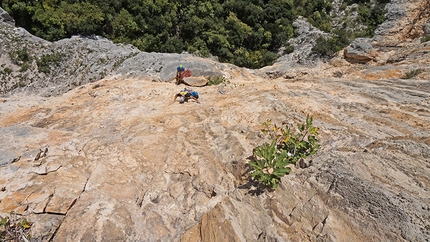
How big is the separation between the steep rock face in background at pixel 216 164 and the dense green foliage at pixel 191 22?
11.2 metres

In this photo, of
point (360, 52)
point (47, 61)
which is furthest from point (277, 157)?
point (47, 61)

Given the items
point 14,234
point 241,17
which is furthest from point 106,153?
A: point 241,17

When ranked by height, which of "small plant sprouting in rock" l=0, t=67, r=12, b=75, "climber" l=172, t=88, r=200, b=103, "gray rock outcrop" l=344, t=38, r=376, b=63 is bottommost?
"small plant sprouting in rock" l=0, t=67, r=12, b=75

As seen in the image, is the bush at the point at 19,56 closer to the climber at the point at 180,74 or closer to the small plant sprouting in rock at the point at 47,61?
the small plant sprouting in rock at the point at 47,61

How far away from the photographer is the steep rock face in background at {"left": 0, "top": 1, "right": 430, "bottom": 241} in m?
4.57

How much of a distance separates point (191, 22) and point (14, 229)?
70.4ft

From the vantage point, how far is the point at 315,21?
24188mm

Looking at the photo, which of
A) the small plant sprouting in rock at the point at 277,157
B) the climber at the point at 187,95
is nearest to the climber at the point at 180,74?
the climber at the point at 187,95

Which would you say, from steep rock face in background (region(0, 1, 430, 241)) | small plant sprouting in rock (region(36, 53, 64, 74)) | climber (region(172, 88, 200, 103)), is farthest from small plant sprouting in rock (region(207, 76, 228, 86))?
small plant sprouting in rock (region(36, 53, 64, 74))

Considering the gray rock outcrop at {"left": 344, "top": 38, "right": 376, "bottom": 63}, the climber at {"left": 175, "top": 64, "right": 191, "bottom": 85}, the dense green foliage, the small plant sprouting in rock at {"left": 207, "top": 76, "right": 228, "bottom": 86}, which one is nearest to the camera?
the climber at {"left": 175, "top": 64, "right": 191, "bottom": 85}

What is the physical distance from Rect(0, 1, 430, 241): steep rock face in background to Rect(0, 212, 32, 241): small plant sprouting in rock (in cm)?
14

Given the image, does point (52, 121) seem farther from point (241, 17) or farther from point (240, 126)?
point (241, 17)

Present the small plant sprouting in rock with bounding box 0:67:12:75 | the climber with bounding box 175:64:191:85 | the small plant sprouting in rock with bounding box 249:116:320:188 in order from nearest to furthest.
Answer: the small plant sprouting in rock with bounding box 249:116:320:188 → the climber with bounding box 175:64:191:85 → the small plant sprouting in rock with bounding box 0:67:12:75

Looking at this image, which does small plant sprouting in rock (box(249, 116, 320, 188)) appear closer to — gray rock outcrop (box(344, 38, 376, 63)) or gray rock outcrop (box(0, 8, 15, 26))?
gray rock outcrop (box(344, 38, 376, 63))
